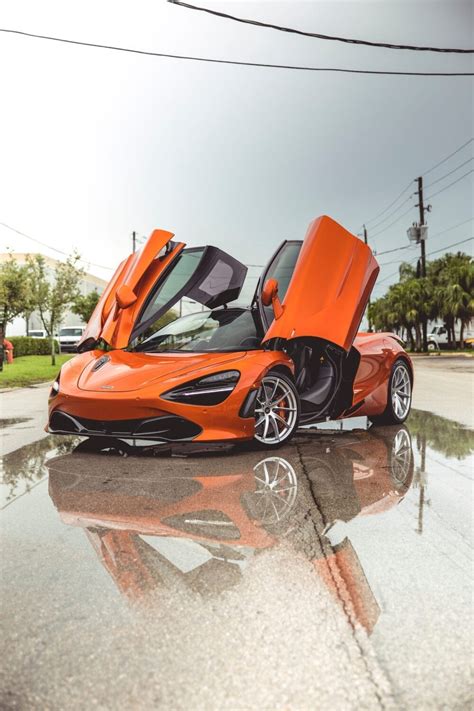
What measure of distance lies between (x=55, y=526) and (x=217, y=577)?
47.6 inches

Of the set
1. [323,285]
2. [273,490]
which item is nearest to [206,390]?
[273,490]

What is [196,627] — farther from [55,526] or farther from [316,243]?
→ [316,243]

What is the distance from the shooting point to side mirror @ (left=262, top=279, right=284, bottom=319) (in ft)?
19.9

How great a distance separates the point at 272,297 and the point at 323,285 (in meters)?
0.62

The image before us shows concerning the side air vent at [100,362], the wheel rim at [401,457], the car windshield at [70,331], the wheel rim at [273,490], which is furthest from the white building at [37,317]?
the wheel rim at [273,490]

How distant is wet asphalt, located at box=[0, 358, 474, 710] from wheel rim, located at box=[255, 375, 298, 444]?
1.98ft

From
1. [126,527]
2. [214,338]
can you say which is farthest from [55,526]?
[214,338]

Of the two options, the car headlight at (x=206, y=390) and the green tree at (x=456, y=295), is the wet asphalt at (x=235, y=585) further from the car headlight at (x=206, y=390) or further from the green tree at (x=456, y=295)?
the green tree at (x=456, y=295)

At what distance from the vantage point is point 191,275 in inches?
288

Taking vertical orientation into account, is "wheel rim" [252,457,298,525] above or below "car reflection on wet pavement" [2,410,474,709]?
below

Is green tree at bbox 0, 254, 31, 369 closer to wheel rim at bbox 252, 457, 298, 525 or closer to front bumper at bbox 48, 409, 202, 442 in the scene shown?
front bumper at bbox 48, 409, 202, 442

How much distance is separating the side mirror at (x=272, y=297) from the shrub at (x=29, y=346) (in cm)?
2660

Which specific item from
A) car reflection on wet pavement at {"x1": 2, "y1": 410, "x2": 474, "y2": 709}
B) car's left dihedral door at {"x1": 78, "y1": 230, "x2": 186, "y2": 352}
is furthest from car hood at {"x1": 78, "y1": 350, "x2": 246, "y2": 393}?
car reflection on wet pavement at {"x1": 2, "y1": 410, "x2": 474, "y2": 709}

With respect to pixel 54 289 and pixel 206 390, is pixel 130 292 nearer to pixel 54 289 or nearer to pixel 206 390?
pixel 206 390
